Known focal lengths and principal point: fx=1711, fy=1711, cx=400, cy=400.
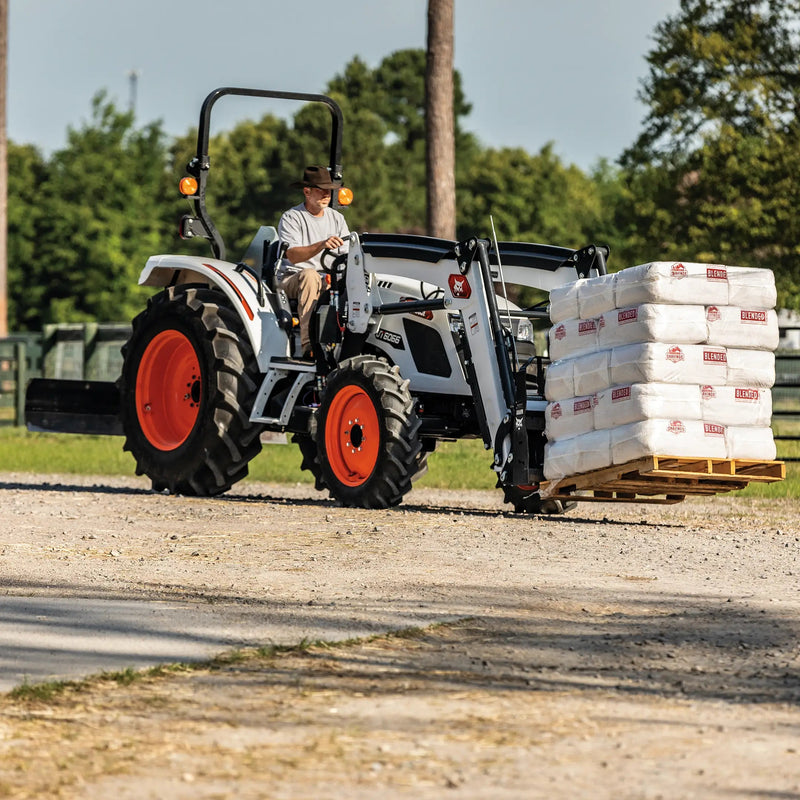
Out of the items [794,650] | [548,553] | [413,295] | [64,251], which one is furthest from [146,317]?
[64,251]

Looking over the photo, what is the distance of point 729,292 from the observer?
37.1 ft

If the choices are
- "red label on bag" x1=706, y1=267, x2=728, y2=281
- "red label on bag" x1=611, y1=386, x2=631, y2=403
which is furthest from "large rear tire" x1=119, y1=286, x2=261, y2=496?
"red label on bag" x1=706, y1=267, x2=728, y2=281

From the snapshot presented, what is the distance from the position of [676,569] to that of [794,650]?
2.61 meters


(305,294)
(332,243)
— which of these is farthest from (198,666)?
(305,294)

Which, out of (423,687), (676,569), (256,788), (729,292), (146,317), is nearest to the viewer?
(256,788)

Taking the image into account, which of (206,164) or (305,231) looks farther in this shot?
(206,164)

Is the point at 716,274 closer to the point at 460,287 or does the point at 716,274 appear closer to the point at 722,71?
the point at 460,287

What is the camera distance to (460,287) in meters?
12.8

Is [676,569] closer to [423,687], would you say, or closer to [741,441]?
[741,441]

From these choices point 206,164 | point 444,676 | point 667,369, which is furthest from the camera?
point 206,164

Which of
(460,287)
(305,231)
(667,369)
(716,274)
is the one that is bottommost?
(667,369)

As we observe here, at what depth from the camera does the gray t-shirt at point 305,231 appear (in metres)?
13.8

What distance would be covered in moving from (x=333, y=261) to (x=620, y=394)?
345 centimetres

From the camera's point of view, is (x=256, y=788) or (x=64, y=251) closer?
(x=256, y=788)
